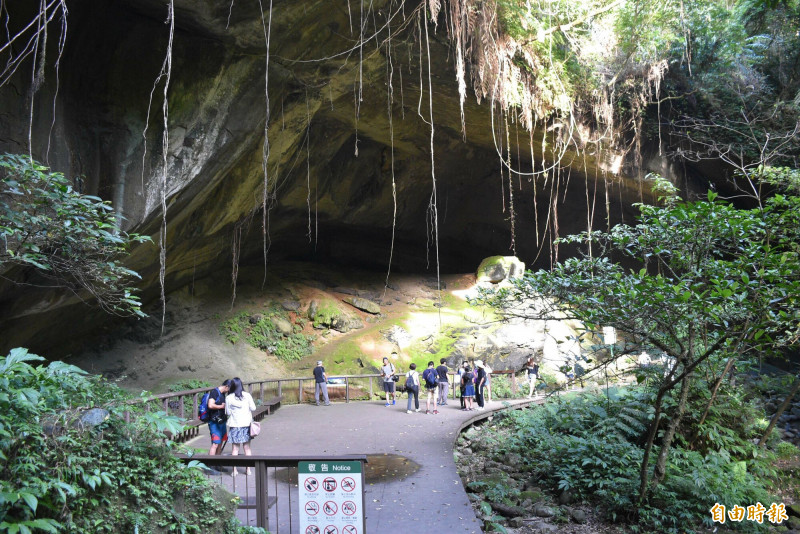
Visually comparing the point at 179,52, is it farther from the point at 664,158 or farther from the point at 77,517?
the point at 664,158

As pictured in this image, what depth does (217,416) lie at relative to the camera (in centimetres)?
610

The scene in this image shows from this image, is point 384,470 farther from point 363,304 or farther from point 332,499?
point 363,304

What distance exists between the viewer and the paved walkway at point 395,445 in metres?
4.78

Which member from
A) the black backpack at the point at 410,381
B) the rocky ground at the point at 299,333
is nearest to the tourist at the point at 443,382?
the black backpack at the point at 410,381

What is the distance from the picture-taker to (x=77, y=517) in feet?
9.11

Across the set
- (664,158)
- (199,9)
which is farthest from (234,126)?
(664,158)

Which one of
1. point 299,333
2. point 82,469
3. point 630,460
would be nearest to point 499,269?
point 299,333

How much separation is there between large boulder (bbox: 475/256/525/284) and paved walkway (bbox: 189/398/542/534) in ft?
24.7

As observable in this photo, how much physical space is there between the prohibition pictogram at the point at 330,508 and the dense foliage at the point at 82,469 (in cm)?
63

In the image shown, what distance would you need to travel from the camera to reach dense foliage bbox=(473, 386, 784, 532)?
6.16 metres

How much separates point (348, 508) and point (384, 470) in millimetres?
2962

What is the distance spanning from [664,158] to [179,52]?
1306cm

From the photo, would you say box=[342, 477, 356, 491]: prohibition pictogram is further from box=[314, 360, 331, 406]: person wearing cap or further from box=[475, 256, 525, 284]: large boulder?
box=[475, 256, 525, 284]: large boulder

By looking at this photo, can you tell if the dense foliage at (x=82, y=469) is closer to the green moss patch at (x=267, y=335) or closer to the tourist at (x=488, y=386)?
the tourist at (x=488, y=386)
